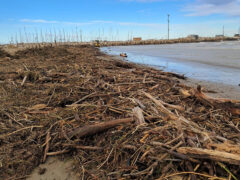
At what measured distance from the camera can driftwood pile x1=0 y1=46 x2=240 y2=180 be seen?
186 cm

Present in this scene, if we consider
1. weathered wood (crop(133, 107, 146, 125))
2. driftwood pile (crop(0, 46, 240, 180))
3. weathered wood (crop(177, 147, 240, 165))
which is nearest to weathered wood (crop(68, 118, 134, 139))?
driftwood pile (crop(0, 46, 240, 180))

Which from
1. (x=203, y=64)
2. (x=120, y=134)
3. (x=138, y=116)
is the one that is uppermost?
(x=203, y=64)

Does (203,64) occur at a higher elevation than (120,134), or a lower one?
higher

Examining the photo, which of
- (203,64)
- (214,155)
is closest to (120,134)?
(214,155)

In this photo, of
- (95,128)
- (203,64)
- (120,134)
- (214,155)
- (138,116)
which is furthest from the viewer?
(203,64)

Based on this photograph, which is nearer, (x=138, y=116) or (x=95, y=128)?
(x=95, y=128)

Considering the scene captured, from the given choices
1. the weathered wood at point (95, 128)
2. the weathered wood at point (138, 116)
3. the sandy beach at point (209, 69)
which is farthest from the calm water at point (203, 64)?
the weathered wood at point (95, 128)

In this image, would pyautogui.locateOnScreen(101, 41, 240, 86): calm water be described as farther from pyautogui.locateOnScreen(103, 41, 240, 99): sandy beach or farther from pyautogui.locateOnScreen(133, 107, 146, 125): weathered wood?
pyautogui.locateOnScreen(133, 107, 146, 125): weathered wood

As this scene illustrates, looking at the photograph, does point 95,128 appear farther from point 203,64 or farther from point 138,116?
point 203,64

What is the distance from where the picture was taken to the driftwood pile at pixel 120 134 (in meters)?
1.86

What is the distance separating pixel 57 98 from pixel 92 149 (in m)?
1.96

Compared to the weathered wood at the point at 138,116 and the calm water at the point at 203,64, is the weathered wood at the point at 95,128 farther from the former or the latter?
the calm water at the point at 203,64

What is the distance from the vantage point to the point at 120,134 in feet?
8.35

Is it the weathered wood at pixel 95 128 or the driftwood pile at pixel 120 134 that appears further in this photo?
the weathered wood at pixel 95 128
